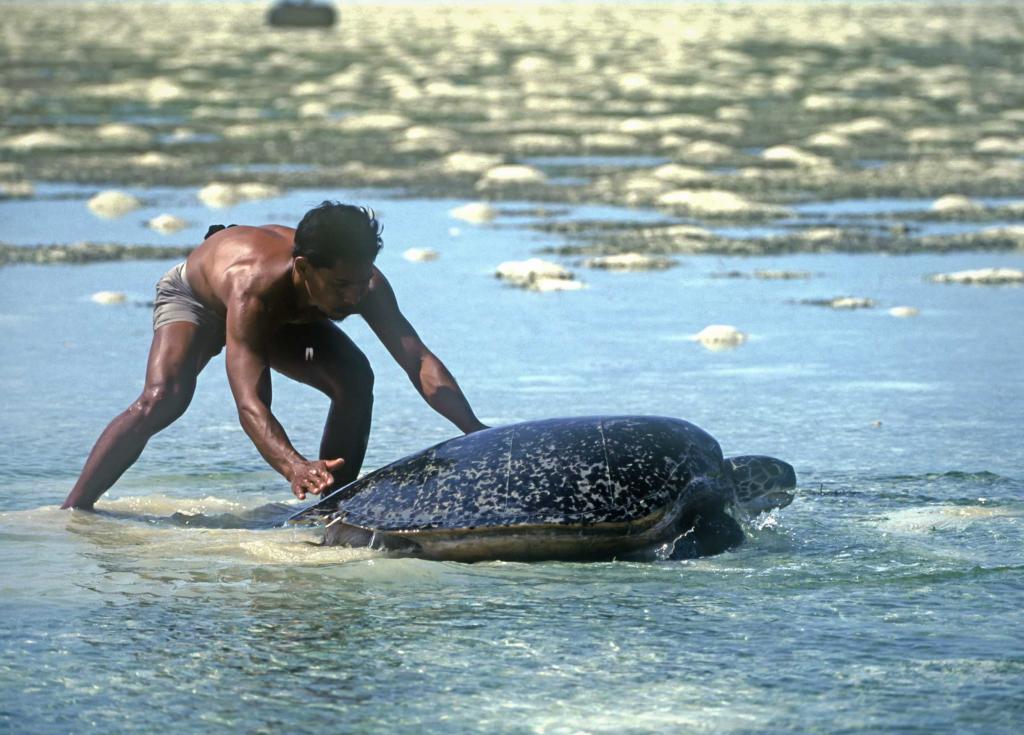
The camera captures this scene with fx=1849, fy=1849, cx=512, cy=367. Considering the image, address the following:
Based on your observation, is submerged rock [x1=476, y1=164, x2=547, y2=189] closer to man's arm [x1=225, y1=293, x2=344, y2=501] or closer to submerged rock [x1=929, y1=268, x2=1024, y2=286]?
submerged rock [x1=929, y1=268, x2=1024, y2=286]

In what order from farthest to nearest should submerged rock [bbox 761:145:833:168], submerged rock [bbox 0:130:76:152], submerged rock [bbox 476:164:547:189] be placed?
submerged rock [bbox 0:130:76:152] < submerged rock [bbox 761:145:833:168] < submerged rock [bbox 476:164:547:189]

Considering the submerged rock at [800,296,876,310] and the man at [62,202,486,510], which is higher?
the man at [62,202,486,510]

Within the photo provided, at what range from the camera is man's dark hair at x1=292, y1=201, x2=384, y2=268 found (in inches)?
220

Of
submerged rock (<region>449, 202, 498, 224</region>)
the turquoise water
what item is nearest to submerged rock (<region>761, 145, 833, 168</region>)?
submerged rock (<region>449, 202, 498, 224</region>)

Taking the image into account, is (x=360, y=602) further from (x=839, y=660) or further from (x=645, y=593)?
(x=839, y=660)

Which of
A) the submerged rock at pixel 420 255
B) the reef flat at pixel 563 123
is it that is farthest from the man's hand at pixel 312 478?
the reef flat at pixel 563 123

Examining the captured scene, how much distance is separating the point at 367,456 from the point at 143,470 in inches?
34.7

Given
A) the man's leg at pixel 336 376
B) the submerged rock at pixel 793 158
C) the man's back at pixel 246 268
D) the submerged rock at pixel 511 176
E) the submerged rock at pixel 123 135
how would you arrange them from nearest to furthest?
the man's back at pixel 246 268
the man's leg at pixel 336 376
the submerged rock at pixel 511 176
the submerged rock at pixel 793 158
the submerged rock at pixel 123 135

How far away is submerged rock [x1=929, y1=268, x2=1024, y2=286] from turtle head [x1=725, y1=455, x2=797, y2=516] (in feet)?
18.6

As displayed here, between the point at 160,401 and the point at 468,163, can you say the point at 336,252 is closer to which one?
the point at 160,401

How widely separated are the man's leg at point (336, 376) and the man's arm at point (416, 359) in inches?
8.0

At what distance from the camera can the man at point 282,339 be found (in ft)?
18.6

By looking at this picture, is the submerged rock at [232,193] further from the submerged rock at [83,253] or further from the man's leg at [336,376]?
the man's leg at [336,376]

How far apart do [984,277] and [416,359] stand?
6.26 m
